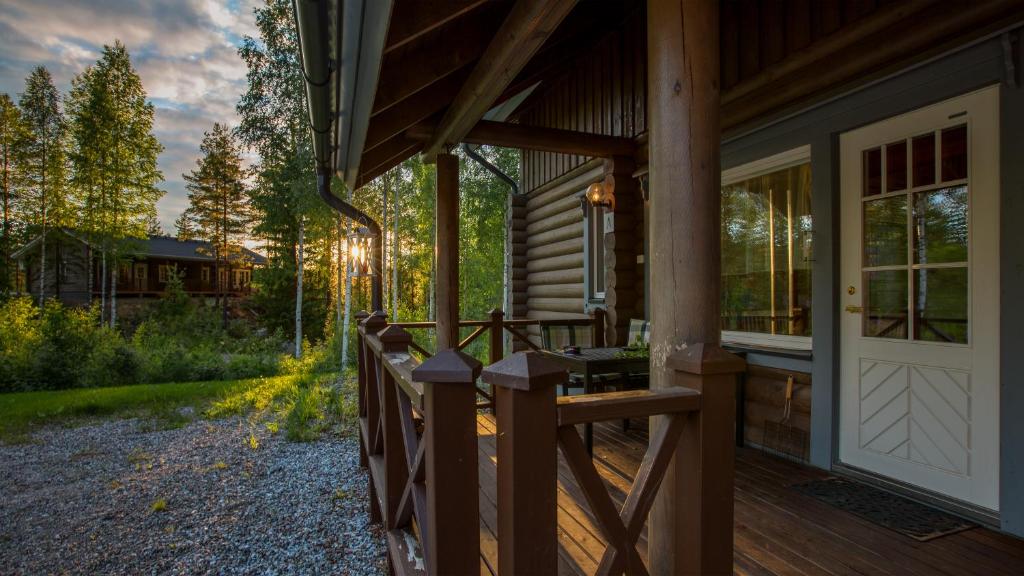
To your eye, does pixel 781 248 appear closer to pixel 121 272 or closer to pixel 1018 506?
pixel 1018 506

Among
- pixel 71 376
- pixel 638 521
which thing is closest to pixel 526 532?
pixel 638 521

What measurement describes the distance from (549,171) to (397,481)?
16.6ft

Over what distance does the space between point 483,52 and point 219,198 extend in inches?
833

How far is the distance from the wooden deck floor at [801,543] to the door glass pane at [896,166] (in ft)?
5.63

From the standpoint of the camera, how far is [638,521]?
3.54ft

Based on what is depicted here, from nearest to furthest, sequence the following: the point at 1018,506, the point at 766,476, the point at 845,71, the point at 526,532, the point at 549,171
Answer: the point at 526,532, the point at 1018,506, the point at 845,71, the point at 766,476, the point at 549,171

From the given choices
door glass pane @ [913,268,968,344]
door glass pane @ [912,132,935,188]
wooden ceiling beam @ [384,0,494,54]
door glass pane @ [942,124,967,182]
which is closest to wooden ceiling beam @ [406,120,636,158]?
wooden ceiling beam @ [384,0,494,54]

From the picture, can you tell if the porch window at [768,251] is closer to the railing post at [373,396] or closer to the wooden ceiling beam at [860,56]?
the wooden ceiling beam at [860,56]

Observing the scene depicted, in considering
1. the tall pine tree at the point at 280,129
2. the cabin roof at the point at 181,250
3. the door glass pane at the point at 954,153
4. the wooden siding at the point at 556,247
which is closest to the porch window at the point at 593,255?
the wooden siding at the point at 556,247

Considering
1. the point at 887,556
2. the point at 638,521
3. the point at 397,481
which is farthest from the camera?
the point at 397,481

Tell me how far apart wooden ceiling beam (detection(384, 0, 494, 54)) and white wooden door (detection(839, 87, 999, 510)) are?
2.36 metres

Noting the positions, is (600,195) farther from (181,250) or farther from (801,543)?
(181,250)

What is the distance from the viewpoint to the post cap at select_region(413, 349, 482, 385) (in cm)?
104

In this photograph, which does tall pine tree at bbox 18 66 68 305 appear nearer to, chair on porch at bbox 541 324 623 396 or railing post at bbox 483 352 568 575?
chair on porch at bbox 541 324 623 396
